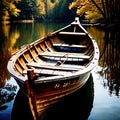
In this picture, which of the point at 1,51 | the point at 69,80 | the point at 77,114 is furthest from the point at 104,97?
the point at 1,51

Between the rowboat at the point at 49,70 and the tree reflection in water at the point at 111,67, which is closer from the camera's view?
the rowboat at the point at 49,70

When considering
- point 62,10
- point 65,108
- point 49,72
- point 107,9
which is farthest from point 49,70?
point 62,10

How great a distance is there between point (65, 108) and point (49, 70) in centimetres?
164

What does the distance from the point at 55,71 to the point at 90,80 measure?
134 inches

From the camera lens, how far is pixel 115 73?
49.7ft

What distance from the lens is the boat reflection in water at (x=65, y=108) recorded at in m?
9.65

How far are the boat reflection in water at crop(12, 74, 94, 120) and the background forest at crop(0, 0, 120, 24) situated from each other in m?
25.4

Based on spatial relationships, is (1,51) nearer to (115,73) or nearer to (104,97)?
(115,73)

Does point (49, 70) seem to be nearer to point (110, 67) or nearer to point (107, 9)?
point (110, 67)

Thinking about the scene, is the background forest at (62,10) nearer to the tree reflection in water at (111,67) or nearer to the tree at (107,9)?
the tree at (107,9)

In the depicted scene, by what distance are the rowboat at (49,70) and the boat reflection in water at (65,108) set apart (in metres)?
0.58

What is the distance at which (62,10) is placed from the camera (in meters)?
95.2

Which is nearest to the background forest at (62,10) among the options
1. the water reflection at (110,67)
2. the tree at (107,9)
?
the tree at (107,9)

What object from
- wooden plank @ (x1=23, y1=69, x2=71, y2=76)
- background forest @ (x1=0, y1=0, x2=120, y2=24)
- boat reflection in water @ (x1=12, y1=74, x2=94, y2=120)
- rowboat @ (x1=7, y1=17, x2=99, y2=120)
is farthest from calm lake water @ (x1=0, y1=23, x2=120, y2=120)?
background forest @ (x1=0, y1=0, x2=120, y2=24)
